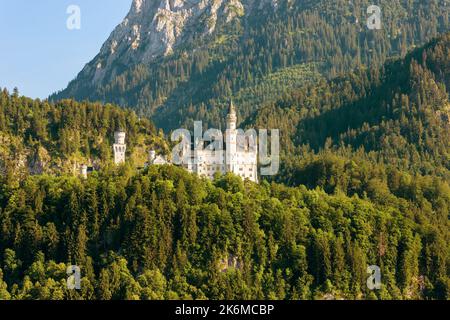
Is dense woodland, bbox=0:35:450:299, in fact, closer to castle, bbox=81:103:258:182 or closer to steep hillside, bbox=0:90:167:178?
steep hillside, bbox=0:90:167:178

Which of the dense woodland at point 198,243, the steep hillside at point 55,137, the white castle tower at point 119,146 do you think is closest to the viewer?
the dense woodland at point 198,243

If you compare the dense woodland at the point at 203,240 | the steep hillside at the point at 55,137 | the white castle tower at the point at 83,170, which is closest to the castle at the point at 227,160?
the steep hillside at the point at 55,137

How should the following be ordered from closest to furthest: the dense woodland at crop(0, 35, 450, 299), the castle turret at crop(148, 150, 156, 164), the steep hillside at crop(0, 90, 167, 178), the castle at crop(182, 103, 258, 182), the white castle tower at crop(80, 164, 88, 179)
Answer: the dense woodland at crop(0, 35, 450, 299) → the white castle tower at crop(80, 164, 88, 179) → the steep hillside at crop(0, 90, 167, 178) → the castle at crop(182, 103, 258, 182) → the castle turret at crop(148, 150, 156, 164)

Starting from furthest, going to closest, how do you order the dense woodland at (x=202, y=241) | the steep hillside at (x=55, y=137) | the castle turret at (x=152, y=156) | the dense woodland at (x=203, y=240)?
the castle turret at (x=152, y=156) → the steep hillside at (x=55, y=137) → the dense woodland at (x=203, y=240) → the dense woodland at (x=202, y=241)

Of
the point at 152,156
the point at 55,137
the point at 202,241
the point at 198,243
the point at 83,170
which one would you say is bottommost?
the point at 198,243

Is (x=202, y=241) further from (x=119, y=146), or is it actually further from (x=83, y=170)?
(x=119, y=146)

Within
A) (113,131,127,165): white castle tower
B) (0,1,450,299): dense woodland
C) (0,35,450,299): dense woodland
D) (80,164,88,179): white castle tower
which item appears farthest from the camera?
(113,131,127,165): white castle tower

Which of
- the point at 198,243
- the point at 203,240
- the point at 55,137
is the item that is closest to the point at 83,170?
the point at 55,137

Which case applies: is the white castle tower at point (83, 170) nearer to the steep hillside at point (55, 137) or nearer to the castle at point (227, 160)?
the steep hillside at point (55, 137)

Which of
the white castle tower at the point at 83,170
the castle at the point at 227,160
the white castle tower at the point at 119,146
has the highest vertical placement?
the white castle tower at the point at 119,146

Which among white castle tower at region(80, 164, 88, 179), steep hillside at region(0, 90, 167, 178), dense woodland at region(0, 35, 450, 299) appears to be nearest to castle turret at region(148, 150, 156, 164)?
steep hillside at region(0, 90, 167, 178)

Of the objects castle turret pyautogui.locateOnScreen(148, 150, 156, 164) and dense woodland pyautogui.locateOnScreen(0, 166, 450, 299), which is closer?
dense woodland pyautogui.locateOnScreen(0, 166, 450, 299)

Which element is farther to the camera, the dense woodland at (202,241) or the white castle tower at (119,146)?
the white castle tower at (119,146)

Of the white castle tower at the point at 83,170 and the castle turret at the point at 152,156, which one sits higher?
the castle turret at the point at 152,156
